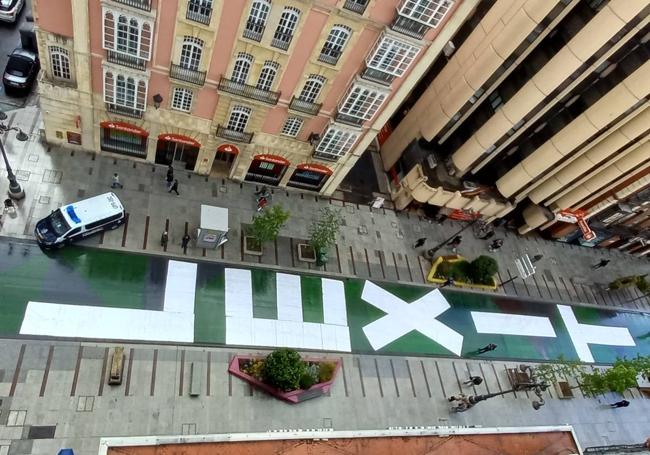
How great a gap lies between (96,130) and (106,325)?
52.3 feet

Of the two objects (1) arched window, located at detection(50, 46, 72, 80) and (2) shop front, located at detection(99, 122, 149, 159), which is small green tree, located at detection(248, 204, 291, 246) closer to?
(2) shop front, located at detection(99, 122, 149, 159)

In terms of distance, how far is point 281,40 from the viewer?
36.4m

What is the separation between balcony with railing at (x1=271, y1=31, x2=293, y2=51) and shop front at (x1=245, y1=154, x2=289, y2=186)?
37.3 feet

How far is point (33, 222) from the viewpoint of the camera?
39.2m

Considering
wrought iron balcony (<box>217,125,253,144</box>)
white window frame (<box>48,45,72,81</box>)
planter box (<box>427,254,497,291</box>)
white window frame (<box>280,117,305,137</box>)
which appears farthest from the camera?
planter box (<box>427,254,497,291</box>)

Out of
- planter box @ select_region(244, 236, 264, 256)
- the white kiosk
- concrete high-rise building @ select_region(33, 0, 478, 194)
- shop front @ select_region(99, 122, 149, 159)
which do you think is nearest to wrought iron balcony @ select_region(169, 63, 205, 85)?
concrete high-rise building @ select_region(33, 0, 478, 194)

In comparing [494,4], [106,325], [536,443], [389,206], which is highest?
[494,4]

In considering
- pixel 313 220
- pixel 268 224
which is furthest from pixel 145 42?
pixel 313 220

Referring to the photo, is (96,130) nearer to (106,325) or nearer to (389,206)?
(106,325)

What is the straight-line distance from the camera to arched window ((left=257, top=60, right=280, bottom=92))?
38094 millimetres

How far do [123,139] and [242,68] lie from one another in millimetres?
12994

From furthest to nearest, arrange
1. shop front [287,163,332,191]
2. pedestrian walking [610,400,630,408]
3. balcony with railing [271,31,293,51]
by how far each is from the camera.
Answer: pedestrian walking [610,400,630,408], shop front [287,163,332,191], balcony with railing [271,31,293,51]

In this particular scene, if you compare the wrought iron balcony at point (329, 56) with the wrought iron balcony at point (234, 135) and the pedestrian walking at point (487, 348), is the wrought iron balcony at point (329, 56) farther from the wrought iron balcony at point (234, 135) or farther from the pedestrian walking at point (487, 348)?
the pedestrian walking at point (487, 348)

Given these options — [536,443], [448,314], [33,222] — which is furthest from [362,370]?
[33,222]
